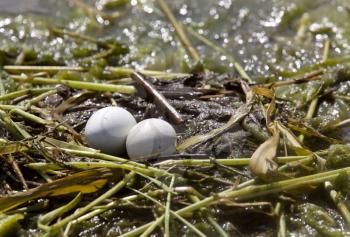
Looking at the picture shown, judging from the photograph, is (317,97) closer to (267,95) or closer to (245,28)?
(267,95)

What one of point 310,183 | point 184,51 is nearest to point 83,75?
point 184,51

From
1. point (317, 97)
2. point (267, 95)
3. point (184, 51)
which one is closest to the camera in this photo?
point (267, 95)

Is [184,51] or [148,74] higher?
[184,51]

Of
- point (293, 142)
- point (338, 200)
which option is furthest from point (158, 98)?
point (338, 200)

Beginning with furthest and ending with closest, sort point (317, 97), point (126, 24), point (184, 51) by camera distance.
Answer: point (126, 24) → point (184, 51) → point (317, 97)

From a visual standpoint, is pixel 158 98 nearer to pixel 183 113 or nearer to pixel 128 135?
pixel 183 113
